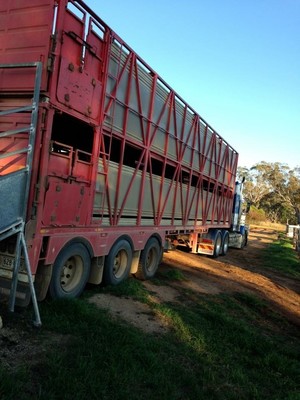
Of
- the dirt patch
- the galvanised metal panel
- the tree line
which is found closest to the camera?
the dirt patch

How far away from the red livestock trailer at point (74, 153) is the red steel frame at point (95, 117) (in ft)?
0.06

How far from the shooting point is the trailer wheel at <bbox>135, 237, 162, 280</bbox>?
343 inches

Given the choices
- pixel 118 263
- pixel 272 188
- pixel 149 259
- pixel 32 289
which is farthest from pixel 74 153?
pixel 272 188

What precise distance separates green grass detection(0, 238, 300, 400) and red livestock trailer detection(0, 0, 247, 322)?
2.58 feet

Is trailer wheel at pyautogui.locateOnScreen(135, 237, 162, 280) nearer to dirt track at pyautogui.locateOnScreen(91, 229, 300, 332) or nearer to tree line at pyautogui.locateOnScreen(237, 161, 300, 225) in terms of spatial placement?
dirt track at pyautogui.locateOnScreen(91, 229, 300, 332)

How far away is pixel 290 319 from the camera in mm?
7844

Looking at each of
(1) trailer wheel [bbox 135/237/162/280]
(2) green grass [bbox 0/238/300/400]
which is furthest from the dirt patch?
(1) trailer wheel [bbox 135/237/162/280]

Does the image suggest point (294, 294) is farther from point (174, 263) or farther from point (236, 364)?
point (236, 364)

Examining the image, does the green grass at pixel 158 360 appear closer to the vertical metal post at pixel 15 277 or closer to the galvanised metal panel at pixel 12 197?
the vertical metal post at pixel 15 277

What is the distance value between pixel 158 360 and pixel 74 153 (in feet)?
10.6

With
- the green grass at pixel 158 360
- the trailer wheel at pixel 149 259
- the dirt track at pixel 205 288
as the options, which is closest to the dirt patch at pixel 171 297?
the dirt track at pixel 205 288

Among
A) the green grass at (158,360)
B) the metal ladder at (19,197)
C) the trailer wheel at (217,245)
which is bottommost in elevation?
the green grass at (158,360)

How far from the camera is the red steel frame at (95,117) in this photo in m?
5.32

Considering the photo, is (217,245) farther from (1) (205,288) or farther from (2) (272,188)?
(2) (272,188)
